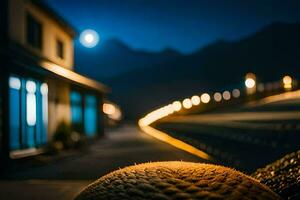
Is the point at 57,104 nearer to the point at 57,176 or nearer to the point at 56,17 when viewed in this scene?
the point at 56,17

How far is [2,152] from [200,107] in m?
39.1

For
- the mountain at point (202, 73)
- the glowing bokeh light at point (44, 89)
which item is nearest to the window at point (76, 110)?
the glowing bokeh light at point (44, 89)

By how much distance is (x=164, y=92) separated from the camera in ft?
407

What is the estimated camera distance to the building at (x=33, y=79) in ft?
48.5

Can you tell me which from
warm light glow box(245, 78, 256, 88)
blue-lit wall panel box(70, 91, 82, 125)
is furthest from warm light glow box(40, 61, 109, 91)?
warm light glow box(245, 78, 256, 88)

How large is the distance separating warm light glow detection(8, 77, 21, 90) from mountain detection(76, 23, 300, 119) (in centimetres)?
8388

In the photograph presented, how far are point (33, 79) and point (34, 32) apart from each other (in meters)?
2.45

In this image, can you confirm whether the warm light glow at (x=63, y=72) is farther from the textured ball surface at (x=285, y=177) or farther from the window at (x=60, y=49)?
the textured ball surface at (x=285, y=177)

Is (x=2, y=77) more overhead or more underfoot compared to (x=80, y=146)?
more overhead

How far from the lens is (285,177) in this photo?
4.38m

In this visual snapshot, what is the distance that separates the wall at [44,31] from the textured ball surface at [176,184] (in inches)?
567

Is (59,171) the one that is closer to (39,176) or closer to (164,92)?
(39,176)

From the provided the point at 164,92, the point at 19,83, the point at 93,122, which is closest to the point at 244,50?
the point at 164,92

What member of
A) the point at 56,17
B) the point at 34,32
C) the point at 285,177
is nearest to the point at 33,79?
the point at 34,32
